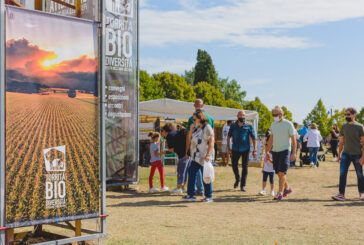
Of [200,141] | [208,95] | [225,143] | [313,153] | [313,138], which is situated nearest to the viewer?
[200,141]

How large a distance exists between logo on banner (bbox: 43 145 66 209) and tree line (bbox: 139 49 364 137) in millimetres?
54598

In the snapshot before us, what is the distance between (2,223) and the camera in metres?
4.92

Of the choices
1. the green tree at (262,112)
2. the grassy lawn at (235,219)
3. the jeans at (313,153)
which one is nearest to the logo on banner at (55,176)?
the grassy lawn at (235,219)

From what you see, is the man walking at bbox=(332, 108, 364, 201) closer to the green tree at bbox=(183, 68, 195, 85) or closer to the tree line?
the tree line

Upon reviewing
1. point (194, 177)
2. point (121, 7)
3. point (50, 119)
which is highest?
point (121, 7)

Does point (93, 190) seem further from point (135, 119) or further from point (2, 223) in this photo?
point (135, 119)

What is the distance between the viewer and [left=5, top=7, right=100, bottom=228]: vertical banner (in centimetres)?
499

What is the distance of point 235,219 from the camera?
831 cm

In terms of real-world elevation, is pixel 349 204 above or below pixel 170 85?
below

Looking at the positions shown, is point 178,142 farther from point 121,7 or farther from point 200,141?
point 121,7

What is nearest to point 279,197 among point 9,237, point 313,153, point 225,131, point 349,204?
point 349,204

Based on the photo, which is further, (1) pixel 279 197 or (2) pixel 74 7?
(1) pixel 279 197

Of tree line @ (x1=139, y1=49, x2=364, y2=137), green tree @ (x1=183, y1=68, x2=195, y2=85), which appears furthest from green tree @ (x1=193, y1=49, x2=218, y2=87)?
green tree @ (x1=183, y1=68, x2=195, y2=85)

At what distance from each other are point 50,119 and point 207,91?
75888mm
